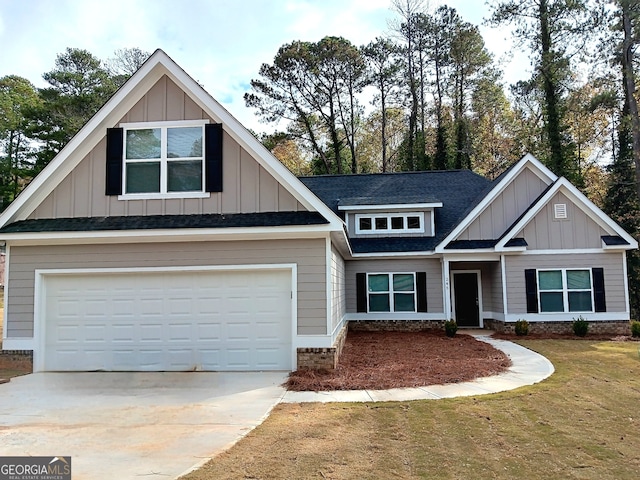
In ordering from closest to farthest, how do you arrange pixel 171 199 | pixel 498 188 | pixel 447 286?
1. pixel 171 199
2. pixel 447 286
3. pixel 498 188

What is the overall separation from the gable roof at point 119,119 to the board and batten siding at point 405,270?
7667mm

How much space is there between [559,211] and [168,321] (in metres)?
12.5

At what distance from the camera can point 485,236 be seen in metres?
15.4

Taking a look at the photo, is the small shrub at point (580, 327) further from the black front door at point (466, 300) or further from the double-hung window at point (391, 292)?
the double-hung window at point (391, 292)

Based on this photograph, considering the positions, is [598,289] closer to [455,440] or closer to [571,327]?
[571,327]

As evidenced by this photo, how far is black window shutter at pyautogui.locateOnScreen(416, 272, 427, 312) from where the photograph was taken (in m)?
16.0

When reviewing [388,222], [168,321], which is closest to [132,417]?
[168,321]

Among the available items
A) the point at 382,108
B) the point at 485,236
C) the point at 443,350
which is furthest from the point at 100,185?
the point at 382,108

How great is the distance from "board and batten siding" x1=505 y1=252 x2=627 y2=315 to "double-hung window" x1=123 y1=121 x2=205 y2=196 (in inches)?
413

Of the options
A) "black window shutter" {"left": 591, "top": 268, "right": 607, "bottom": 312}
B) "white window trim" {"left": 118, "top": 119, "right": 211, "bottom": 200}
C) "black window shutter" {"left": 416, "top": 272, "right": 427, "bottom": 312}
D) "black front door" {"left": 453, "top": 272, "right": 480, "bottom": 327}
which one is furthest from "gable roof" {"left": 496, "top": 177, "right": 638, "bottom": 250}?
A: "white window trim" {"left": 118, "top": 119, "right": 211, "bottom": 200}

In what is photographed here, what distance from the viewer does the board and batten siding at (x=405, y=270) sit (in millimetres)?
16000

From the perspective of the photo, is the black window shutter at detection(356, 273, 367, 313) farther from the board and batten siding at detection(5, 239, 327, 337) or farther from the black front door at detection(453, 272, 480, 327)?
the board and batten siding at detection(5, 239, 327, 337)

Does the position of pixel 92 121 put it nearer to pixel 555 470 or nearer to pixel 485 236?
pixel 555 470

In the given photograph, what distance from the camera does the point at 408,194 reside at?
18.5 m
